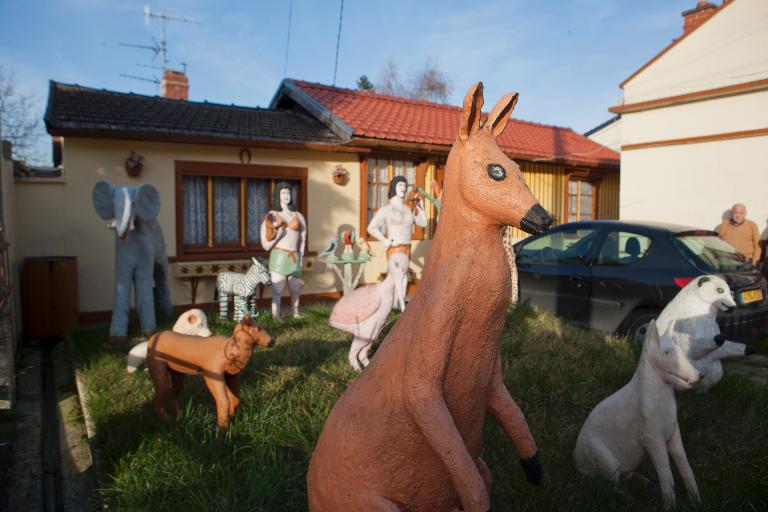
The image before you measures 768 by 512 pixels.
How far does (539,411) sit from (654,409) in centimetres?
115

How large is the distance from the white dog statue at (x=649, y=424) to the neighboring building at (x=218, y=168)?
639 cm

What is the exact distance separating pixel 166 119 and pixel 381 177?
12.5 feet

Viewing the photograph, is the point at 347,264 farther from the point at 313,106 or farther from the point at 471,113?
the point at 471,113

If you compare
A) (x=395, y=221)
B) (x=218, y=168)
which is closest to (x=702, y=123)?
(x=395, y=221)

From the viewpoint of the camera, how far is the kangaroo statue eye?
1685 mm

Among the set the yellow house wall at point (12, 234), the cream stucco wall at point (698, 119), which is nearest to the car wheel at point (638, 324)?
the cream stucco wall at point (698, 119)

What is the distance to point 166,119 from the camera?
7922 millimetres

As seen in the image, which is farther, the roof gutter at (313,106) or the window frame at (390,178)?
the window frame at (390,178)

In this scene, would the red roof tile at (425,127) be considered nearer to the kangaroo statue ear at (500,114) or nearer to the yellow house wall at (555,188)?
the yellow house wall at (555,188)

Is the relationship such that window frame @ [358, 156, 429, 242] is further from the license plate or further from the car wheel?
the license plate

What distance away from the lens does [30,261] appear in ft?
21.7

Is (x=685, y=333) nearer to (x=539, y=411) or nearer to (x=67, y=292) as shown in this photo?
(x=539, y=411)

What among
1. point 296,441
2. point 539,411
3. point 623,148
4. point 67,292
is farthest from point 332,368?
point 623,148

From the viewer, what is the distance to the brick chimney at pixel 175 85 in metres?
12.1
